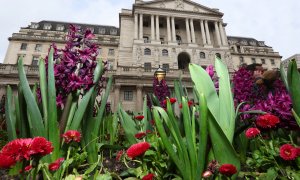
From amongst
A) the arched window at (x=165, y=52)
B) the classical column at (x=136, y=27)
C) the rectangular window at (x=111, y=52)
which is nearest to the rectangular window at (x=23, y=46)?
the rectangular window at (x=111, y=52)

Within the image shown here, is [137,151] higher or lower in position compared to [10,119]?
lower

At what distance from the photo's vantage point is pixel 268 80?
3113 millimetres

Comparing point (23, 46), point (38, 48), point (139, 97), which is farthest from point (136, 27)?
point (23, 46)

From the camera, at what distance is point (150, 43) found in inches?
1095

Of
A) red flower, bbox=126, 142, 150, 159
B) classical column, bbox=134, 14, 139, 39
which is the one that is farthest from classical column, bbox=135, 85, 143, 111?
red flower, bbox=126, 142, 150, 159

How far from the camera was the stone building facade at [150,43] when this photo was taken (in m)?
21.7

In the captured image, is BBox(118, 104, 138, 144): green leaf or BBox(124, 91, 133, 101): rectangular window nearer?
BBox(118, 104, 138, 144): green leaf

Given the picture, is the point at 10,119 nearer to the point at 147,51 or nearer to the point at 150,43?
the point at 147,51

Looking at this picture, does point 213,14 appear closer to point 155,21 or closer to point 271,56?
point 155,21

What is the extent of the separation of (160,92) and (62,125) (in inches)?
133

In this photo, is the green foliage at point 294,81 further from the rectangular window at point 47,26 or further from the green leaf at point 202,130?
the rectangular window at point 47,26

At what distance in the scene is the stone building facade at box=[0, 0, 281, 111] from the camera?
2166 centimetres

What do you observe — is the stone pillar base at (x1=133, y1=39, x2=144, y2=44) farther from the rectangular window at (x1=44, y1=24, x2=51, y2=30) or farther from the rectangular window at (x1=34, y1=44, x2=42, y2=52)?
the rectangular window at (x1=44, y1=24, x2=51, y2=30)

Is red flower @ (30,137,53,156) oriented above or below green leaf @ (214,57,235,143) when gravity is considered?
below
